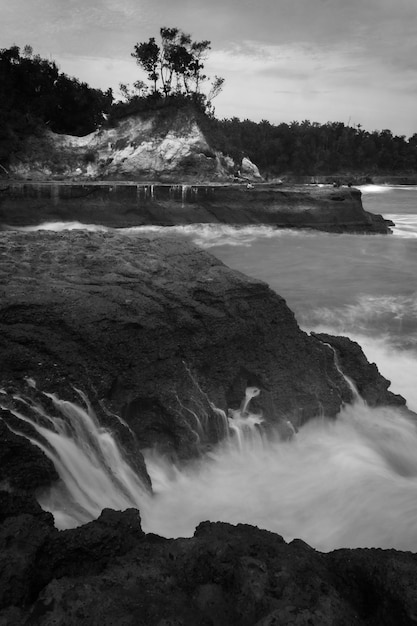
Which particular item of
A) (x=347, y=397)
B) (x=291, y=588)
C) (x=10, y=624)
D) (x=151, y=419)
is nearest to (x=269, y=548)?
(x=291, y=588)

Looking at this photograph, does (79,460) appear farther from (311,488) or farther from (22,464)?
(311,488)

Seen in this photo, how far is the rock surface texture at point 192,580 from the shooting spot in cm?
189

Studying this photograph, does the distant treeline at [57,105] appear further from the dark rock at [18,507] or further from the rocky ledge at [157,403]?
the dark rock at [18,507]

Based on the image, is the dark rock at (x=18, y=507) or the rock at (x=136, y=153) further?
the rock at (x=136, y=153)

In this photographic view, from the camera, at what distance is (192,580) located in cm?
214

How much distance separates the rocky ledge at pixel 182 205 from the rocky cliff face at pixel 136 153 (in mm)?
4967

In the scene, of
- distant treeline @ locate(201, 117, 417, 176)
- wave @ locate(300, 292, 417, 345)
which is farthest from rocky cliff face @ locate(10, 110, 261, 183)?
distant treeline @ locate(201, 117, 417, 176)

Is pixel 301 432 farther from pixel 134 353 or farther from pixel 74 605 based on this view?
pixel 74 605

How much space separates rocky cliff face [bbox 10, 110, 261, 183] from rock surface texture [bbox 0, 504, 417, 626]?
75.0 ft

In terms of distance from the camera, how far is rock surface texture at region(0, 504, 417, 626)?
1.89 m

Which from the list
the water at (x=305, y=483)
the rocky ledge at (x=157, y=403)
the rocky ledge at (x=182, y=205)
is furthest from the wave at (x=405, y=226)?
the rocky ledge at (x=157, y=403)

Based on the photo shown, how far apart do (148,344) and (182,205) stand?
15586 mm

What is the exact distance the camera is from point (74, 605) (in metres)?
1.88

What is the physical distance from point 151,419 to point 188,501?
74 cm
